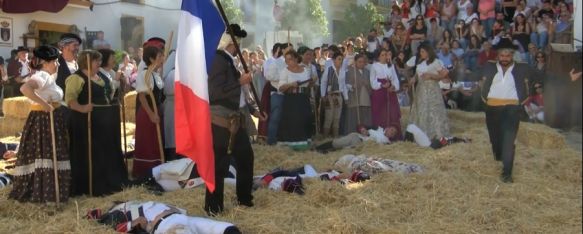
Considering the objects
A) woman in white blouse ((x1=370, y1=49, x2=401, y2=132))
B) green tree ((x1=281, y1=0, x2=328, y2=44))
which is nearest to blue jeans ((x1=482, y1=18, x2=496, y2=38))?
green tree ((x1=281, y1=0, x2=328, y2=44))

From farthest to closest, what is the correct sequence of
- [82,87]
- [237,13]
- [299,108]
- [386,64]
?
[237,13]
[386,64]
[299,108]
[82,87]

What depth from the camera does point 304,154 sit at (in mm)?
8227

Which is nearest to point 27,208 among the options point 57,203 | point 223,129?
point 57,203

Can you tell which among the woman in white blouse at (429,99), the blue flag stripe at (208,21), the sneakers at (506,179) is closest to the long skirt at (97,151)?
the blue flag stripe at (208,21)

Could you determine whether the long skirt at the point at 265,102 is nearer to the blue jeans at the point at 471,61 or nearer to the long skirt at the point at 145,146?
the long skirt at the point at 145,146

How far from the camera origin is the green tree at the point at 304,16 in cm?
1320

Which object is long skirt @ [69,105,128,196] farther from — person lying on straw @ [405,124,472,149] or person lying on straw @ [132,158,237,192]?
person lying on straw @ [405,124,472,149]

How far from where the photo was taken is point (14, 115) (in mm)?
10070

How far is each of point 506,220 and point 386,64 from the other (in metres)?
5.09

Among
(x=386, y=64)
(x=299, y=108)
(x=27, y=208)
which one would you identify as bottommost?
(x=27, y=208)

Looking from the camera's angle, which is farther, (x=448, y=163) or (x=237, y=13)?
(x=237, y=13)

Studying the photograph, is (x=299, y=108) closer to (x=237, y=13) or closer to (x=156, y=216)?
(x=237, y=13)

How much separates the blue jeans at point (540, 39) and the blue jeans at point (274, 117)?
17.9 feet

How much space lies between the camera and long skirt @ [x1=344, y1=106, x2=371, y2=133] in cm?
967
